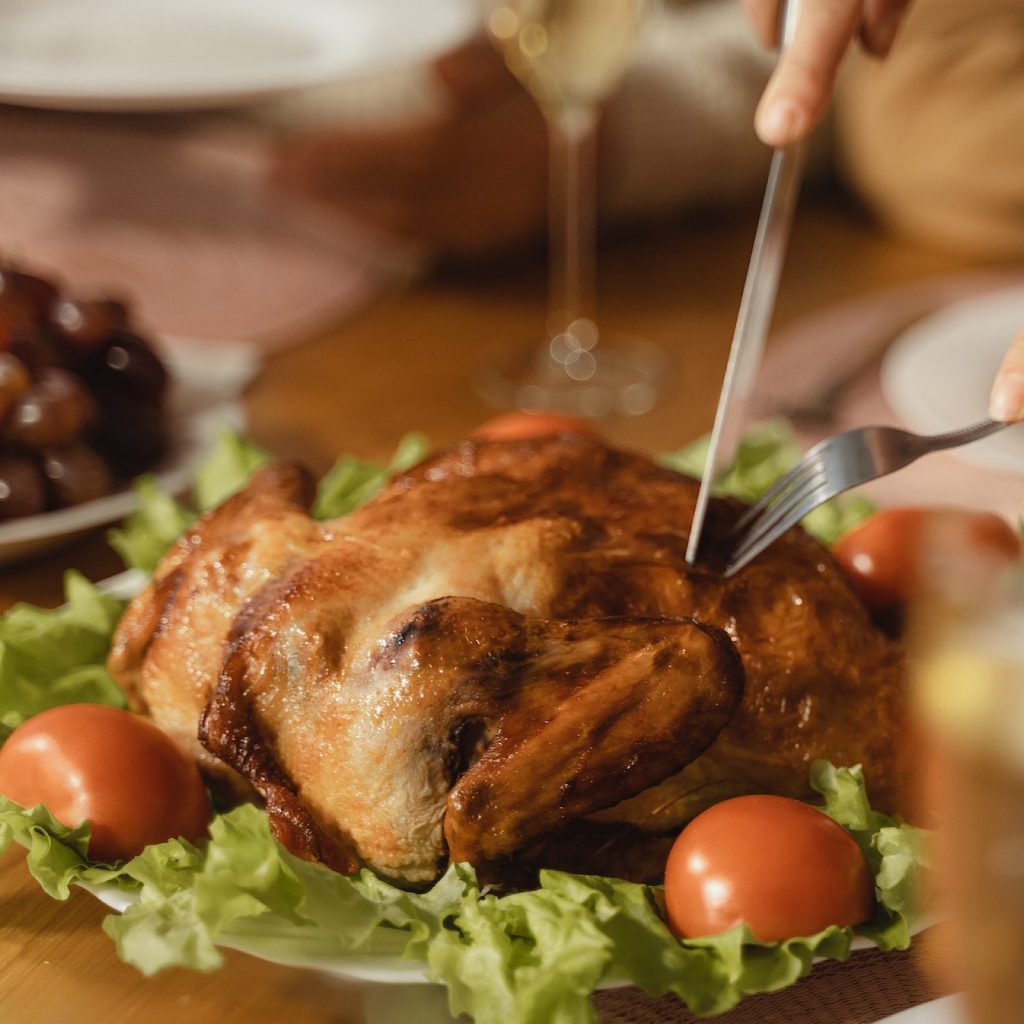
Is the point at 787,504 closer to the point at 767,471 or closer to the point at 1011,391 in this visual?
the point at 1011,391

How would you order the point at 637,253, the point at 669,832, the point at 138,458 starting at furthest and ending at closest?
the point at 637,253 < the point at 138,458 < the point at 669,832

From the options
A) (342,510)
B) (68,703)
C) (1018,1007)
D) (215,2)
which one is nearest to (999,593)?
(1018,1007)

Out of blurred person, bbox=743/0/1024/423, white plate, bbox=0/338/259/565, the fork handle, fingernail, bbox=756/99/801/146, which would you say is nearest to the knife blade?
fingernail, bbox=756/99/801/146

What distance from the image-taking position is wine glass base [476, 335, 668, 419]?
198cm

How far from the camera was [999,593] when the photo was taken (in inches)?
18.9

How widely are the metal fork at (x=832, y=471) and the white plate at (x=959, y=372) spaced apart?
50cm

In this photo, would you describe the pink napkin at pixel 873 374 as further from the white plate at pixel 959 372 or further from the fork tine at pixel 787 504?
the fork tine at pixel 787 504

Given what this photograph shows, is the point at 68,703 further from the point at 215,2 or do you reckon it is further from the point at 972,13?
the point at 972,13

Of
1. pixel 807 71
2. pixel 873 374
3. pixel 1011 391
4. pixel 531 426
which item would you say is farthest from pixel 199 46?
pixel 1011 391

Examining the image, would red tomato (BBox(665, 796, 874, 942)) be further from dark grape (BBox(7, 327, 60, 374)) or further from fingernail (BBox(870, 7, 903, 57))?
dark grape (BBox(7, 327, 60, 374))

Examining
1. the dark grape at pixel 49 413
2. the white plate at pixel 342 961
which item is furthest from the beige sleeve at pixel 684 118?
the white plate at pixel 342 961

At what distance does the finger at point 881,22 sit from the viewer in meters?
1.33

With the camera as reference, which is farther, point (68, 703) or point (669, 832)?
point (68, 703)

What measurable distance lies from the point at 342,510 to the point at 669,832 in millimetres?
592
